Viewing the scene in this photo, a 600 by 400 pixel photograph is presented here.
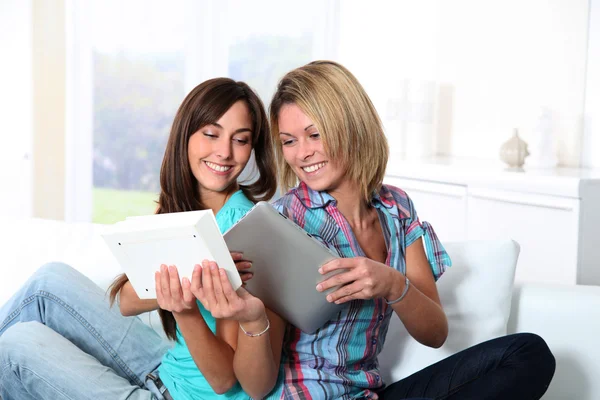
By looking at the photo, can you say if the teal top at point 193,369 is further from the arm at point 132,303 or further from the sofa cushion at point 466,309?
the sofa cushion at point 466,309

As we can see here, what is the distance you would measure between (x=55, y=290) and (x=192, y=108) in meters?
0.56

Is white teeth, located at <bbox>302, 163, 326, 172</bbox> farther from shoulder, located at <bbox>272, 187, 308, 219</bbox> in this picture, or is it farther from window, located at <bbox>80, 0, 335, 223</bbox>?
window, located at <bbox>80, 0, 335, 223</bbox>

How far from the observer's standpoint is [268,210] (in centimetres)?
125

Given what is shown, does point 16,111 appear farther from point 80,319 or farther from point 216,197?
point 216,197

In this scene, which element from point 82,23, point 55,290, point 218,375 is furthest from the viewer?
point 82,23

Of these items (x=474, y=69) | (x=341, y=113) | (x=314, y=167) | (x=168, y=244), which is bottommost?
(x=168, y=244)

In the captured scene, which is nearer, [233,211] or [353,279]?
[353,279]

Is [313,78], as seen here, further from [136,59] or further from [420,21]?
[136,59]

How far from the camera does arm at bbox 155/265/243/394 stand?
1282 mm

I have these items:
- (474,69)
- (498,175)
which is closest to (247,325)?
(498,175)

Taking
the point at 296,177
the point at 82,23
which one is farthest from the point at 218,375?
the point at 82,23

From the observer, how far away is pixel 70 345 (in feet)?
5.35

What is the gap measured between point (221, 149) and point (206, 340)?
41cm

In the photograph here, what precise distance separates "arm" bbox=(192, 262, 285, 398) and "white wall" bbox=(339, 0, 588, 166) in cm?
233
